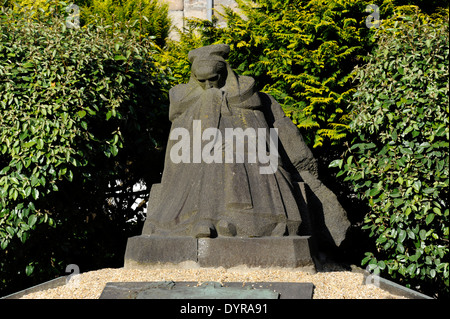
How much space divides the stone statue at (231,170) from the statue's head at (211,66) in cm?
1

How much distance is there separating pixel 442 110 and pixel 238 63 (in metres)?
4.37

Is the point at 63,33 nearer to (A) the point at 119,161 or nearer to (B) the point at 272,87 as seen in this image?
(A) the point at 119,161

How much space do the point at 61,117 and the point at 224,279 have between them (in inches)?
107

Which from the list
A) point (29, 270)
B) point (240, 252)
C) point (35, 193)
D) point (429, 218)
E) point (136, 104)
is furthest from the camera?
point (136, 104)

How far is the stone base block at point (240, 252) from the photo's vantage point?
5.09 metres

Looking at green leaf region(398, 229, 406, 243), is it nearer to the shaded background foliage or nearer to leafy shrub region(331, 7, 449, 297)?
leafy shrub region(331, 7, 449, 297)

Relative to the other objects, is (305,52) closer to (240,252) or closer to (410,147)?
(410,147)

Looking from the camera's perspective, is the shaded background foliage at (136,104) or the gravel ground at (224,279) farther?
the shaded background foliage at (136,104)

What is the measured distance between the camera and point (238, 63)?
934 centimetres

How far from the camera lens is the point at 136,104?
24.2 feet

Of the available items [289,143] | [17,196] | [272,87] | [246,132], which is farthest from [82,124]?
[272,87]

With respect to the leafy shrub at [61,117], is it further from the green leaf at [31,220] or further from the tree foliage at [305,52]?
the tree foliage at [305,52]
